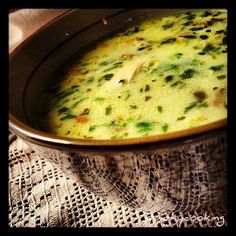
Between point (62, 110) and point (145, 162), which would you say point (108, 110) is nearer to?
point (62, 110)

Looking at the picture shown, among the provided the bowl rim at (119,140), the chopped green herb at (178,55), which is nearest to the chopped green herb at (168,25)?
the chopped green herb at (178,55)

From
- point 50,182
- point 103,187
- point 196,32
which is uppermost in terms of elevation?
point 196,32

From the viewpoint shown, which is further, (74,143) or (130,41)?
(130,41)

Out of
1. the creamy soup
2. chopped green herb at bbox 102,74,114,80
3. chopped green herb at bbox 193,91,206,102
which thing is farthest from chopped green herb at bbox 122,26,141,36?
chopped green herb at bbox 193,91,206,102

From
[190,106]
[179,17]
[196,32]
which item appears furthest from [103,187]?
[179,17]

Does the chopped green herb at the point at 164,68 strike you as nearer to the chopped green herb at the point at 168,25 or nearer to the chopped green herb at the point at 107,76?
the chopped green herb at the point at 107,76

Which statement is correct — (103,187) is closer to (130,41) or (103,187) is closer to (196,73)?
(196,73)

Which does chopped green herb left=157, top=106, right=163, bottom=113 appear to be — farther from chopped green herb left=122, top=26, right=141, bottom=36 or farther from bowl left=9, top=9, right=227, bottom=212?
chopped green herb left=122, top=26, right=141, bottom=36
